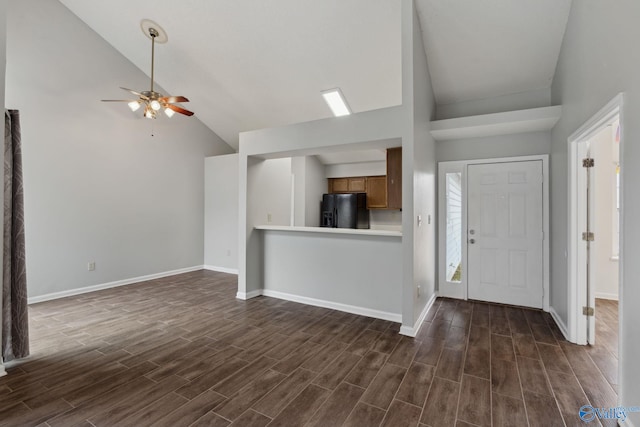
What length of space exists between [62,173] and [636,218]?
623 centimetres

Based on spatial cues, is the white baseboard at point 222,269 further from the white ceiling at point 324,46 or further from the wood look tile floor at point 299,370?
the white ceiling at point 324,46

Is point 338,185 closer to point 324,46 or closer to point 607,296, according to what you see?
point 324,46

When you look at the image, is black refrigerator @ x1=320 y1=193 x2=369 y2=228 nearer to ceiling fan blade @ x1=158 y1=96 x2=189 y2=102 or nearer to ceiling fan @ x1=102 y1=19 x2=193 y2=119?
ceiling fan @ x1=102 y1=19 x2=193 y2=119

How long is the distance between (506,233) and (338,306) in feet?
8.39

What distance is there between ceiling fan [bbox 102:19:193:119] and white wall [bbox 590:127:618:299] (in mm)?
5817

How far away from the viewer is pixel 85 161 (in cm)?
454

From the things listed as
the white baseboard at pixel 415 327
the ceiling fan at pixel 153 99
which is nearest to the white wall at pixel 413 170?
the white baseboard at pixel 415 327

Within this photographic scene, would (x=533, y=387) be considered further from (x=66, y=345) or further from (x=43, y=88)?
(x=43, y=88)

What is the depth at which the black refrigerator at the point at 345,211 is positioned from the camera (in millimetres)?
6527

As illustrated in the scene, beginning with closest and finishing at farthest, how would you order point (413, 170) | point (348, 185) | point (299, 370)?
1. point (299, 370)
2. point (413, 170)
3. point (348, 185)

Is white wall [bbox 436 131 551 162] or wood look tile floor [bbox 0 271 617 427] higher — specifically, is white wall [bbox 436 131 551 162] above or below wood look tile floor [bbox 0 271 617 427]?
above

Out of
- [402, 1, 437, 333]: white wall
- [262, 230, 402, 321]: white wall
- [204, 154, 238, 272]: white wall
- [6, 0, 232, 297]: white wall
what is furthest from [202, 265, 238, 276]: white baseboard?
[402, 1, 437, 333]: white wall

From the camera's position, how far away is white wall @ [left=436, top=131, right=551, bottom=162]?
3.87m

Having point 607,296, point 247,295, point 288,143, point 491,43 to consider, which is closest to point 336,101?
point 288,143
